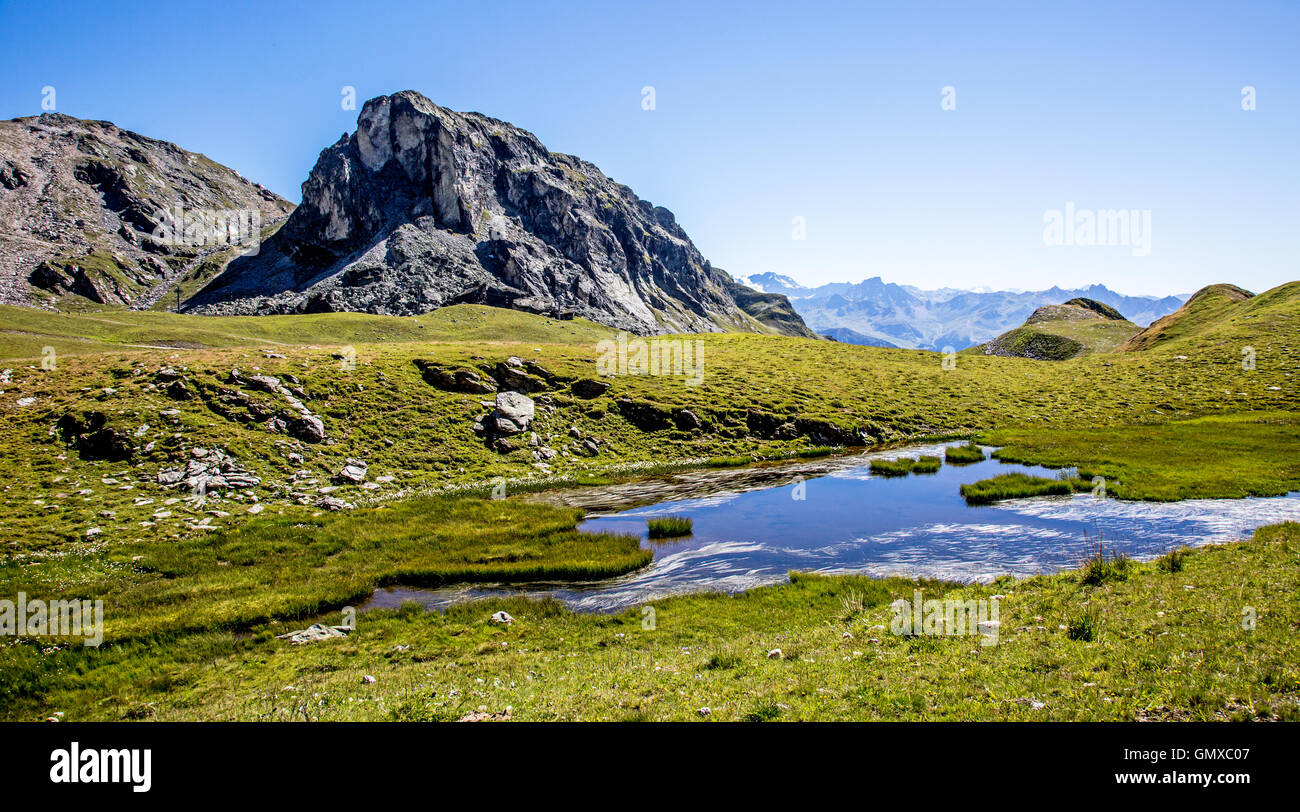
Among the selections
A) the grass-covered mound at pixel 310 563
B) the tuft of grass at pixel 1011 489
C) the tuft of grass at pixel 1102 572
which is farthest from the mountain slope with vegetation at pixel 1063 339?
the grass-covered mound at pixel 310 563

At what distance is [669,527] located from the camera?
95.4ft

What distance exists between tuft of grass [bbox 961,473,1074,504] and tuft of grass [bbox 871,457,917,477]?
6.71 m

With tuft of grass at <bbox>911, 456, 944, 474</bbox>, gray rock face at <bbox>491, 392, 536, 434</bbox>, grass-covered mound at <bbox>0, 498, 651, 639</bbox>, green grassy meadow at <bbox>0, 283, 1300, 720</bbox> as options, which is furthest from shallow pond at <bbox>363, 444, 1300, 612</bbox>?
gray rock face at <bbox>491, 392, 536, 434</bbox>

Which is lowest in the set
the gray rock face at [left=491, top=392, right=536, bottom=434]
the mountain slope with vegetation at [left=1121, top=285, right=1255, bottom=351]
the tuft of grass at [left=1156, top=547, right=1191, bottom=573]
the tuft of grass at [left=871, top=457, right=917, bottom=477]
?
the tuft of grass at [left=871, top=457, right=917, bottom=477]

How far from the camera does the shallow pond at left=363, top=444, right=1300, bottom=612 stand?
22422 mm

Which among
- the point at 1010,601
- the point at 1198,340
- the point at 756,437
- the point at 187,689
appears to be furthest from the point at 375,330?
the point at 1198,340

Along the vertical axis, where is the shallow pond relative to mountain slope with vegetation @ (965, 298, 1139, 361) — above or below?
below

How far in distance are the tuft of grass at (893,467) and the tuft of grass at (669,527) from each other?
20.0m

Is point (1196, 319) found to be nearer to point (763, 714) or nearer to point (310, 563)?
point (763, 714)

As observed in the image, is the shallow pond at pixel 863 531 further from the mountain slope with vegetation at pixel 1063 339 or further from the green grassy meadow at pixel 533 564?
the mountain slope with vegetation at pixel 1063 339

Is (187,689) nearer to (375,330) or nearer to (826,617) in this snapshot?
(826,617)

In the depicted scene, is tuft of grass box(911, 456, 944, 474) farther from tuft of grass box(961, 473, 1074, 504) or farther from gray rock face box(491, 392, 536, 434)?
gray rock face box(491, 392, 536, 434)
